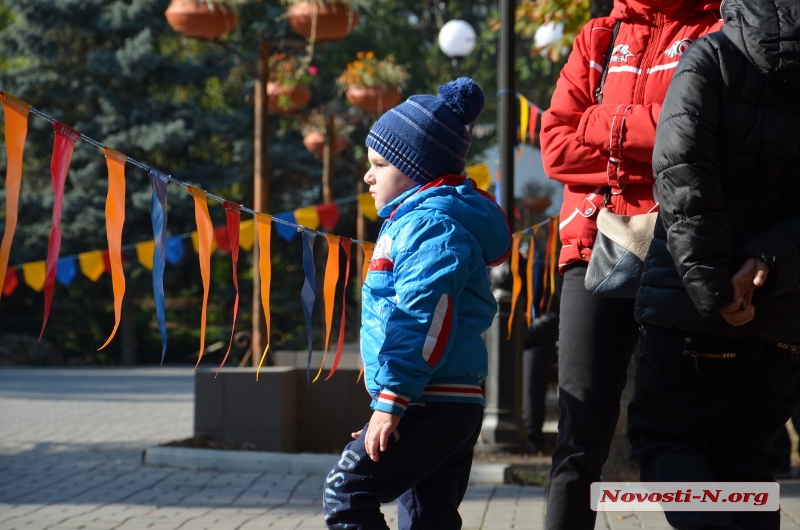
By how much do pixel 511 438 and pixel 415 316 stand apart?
5.47m

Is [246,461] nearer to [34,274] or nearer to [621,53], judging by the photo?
[621,53]

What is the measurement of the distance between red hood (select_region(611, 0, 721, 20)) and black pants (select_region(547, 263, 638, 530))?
35.5 inches

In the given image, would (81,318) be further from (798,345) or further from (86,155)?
(798,345)

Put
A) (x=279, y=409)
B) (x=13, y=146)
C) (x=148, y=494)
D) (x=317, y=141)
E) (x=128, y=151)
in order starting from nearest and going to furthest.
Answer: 1. (x=13, y=146)
2. (x=148, y=494)
3. (x=279, y=409)
4. (x=317, y=141)
5. (x=128, y=151)

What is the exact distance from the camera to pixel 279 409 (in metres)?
7.11

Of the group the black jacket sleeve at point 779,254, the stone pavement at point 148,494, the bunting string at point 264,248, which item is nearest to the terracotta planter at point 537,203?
the stone pavement at point 148,494

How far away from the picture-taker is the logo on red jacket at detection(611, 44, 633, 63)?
3164mm

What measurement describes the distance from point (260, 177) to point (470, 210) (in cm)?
581

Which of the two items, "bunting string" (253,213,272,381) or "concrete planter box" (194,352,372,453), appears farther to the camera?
"concrete planter box" (194,352,372,453)

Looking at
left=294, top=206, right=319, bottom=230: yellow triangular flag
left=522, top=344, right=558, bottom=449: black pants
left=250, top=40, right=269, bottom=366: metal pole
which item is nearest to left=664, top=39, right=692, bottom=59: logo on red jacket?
left=250, top=40, right=269, bottom=366: metal pole

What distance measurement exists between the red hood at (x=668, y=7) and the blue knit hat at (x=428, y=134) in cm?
58

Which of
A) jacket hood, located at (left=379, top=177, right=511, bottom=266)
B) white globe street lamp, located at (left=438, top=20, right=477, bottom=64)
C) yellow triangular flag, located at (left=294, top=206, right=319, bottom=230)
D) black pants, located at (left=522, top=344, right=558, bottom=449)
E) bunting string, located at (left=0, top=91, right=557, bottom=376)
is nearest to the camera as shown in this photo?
jacket hood, located at (left=379, top=177, right=511, bottom=266)

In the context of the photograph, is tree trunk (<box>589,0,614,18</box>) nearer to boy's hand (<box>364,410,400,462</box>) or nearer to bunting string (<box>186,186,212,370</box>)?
bunting string (<box>186,186,212,370</box>)

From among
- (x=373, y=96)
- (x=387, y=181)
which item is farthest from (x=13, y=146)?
(x=373, y=96)
